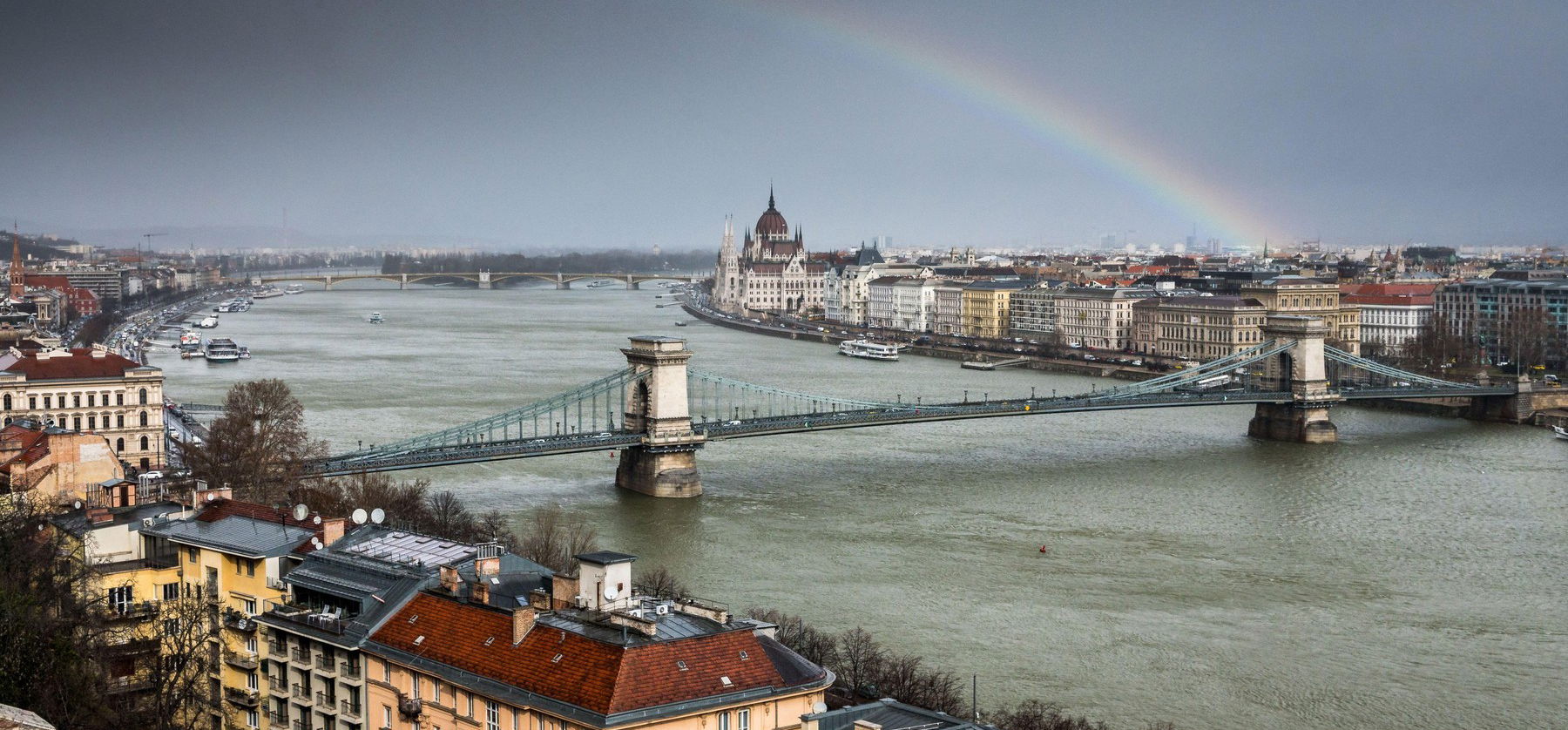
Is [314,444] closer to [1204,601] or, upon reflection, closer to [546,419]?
[546,419]

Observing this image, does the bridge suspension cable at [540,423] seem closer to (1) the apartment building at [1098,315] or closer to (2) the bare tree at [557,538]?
(2) the bare tree at [557,538]

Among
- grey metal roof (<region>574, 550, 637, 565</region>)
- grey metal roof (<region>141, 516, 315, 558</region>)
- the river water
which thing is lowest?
the river water

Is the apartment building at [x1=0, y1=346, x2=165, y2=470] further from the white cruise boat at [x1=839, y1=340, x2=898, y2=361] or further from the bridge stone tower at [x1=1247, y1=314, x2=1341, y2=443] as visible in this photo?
the white cruise boat at [x1=839, y1=340, x2=898, y2=361]

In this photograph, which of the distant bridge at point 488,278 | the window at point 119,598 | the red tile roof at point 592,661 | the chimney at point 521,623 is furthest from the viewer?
the distant bridge at point 488,278

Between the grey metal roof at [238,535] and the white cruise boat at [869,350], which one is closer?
the grey metal roof at [238,535]

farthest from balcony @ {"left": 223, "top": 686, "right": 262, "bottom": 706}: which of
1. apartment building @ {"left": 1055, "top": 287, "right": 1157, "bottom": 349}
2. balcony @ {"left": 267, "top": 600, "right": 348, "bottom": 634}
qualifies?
apartment building @ {"left": 1055, "top": 287, "right": 1157, "bottom": 349}

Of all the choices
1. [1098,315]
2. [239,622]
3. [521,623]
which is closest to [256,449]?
[239,622]

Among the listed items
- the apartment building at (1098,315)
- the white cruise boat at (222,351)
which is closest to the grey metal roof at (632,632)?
the white cruise boat at (222,351)
